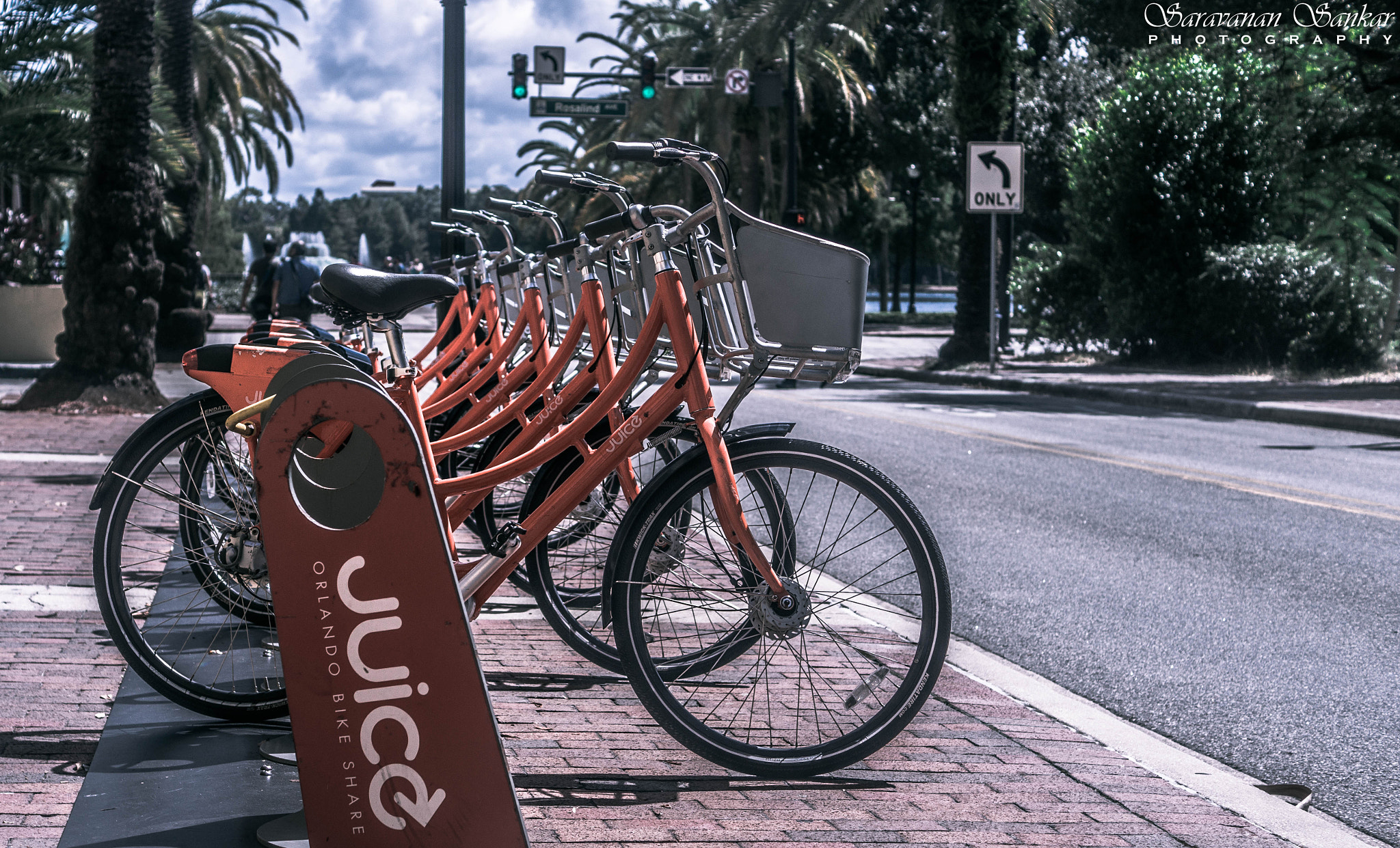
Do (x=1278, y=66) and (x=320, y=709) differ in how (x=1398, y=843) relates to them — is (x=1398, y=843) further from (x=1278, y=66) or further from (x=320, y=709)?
(x=1278, y=66)

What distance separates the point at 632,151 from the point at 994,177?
64.5 feet

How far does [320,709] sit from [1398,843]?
2644mm

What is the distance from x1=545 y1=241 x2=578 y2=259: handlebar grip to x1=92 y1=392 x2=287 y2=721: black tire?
1.22 meters

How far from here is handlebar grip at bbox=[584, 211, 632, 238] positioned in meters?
3.89

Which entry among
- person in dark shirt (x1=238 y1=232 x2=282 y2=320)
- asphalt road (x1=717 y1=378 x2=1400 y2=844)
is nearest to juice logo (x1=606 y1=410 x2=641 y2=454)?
asphalt road (x1=717 y1=378 x2=1400 y2=844)

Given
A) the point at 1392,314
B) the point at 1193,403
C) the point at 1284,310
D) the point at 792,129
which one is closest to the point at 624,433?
the point at 1193,403

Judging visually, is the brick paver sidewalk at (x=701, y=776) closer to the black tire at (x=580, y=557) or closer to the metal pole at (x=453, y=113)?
the black tire at (x=580, y=557)

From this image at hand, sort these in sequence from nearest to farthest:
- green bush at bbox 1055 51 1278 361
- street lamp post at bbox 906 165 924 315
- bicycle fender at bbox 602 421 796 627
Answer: bicycle fender at bbox 602 421 796 627, green bush at bbox 1055 51 1278 361, street lamp post at bbox 906 165 924 315

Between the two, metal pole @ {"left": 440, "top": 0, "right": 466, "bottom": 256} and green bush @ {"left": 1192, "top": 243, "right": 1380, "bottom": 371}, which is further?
green bush @ {"left": 1192, "top": 243, "right": 1380, "bottom": 371}

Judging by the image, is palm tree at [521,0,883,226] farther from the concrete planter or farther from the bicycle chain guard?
the bicycle chain guard

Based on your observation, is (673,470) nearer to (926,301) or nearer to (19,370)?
(19,370)

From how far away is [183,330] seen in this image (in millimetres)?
21234

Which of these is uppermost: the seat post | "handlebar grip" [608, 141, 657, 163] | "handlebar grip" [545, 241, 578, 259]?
"handlebar grip" [608, 141, 657, 163]

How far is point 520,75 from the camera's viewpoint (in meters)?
24.4
